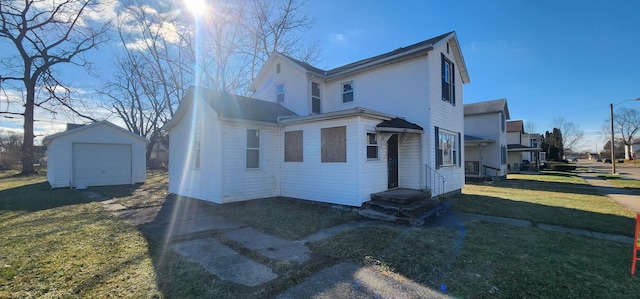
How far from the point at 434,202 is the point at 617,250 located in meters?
4.16

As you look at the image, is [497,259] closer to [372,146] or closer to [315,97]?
[372,146]

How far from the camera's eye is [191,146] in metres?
10.8

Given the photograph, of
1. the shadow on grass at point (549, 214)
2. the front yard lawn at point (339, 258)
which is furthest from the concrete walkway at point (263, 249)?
the shadow on grass at point (549, 214)

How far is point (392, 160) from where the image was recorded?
33.5 feet

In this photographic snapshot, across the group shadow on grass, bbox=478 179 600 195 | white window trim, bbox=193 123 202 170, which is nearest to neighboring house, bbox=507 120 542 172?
shadow on grass, bbox=478 179 600 195

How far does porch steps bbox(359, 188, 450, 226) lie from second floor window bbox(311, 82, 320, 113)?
5.48 metres

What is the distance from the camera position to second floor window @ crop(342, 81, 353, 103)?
470 inches

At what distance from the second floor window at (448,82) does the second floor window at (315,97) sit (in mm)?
5333

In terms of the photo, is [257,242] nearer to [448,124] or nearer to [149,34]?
[448,124]

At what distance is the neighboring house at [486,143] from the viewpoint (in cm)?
2123

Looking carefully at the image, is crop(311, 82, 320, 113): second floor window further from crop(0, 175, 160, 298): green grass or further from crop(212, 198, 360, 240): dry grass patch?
crop(0, 175, 160, 298): green grass

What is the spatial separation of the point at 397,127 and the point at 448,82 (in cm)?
448

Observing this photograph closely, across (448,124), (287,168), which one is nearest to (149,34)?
(287,168)

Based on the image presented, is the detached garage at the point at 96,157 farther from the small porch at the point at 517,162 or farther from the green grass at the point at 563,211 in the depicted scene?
the small porch at the point at 517,162
